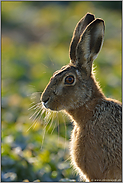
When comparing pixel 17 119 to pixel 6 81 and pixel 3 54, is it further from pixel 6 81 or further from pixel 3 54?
pixel 3 54

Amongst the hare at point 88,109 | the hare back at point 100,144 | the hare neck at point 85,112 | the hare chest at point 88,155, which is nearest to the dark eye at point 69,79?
the hare at point 88,109

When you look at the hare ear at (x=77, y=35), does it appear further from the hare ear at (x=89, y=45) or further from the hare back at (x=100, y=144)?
the hare back at (x=100, y=144)

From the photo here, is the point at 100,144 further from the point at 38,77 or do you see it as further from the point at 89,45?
the point at 38,77

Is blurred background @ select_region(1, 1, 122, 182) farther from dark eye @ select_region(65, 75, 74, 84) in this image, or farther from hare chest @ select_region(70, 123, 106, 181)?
dark eye @ select_region(65, 75, 74, 84)

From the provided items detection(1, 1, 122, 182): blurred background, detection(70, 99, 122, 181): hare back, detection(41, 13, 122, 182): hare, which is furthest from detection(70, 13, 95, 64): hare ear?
detection(70, 99, 122, 181): hare back

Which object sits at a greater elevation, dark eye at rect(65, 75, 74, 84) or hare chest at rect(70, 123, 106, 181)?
dark eye at rect(65, 75, 74, 84)

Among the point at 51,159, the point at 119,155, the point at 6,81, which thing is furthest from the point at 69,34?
the point at 119,155
